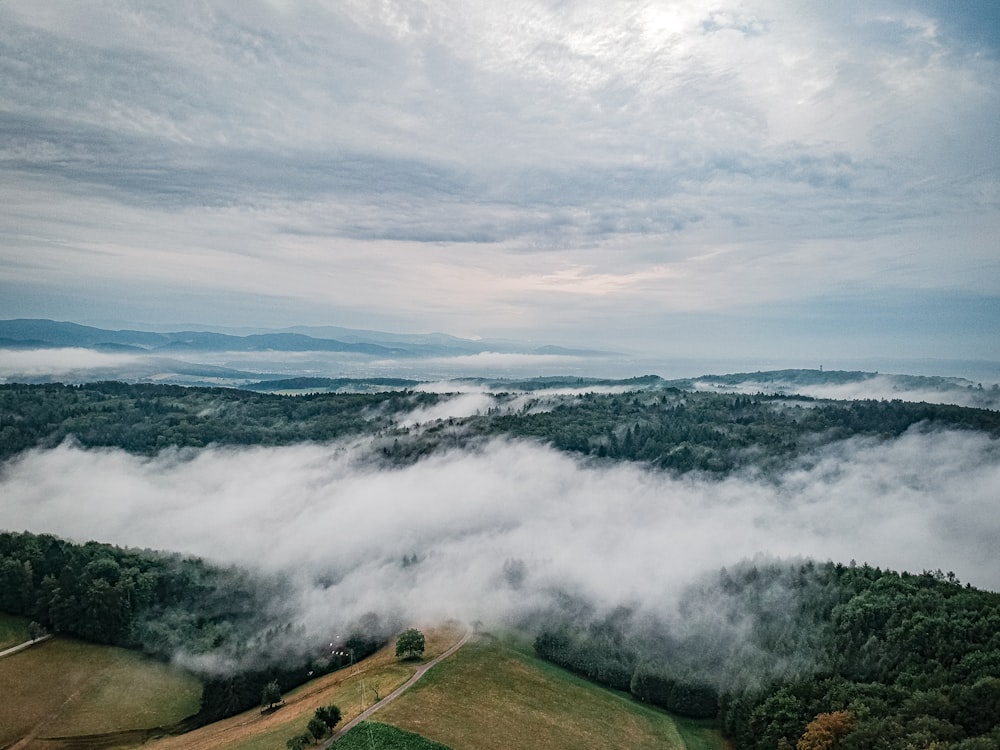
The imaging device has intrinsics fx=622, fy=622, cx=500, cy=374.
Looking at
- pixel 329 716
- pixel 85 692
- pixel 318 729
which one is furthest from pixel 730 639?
pixel 85 692

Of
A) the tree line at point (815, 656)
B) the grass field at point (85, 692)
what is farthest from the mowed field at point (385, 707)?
the tree line at point (815, 656)

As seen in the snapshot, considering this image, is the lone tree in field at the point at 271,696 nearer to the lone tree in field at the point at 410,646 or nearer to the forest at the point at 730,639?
the forest at the point at 730,639

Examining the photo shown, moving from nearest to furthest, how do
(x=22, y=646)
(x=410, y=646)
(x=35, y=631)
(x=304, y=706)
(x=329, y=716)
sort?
(x=329, y=716) < (x=304, y=706) < (x=410, y=646) < (x=22, y=646) < (x=35, y=631)

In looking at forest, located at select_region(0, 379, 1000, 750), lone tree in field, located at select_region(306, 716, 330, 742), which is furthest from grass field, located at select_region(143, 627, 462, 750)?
forest, located at select_region(0, 379, 1000, 750)

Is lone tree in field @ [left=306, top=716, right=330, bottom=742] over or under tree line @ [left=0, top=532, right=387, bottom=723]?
over

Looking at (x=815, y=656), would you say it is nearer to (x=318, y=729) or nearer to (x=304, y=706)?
(x=318, y=729)

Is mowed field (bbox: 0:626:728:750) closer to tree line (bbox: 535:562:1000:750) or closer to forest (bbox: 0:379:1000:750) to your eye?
forest (bbox: 0:379:1000:750)
